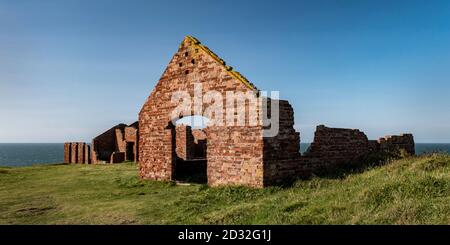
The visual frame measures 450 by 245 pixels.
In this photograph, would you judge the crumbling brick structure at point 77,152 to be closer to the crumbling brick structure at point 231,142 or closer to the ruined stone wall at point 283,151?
the crumbling brick structure at point 231,142

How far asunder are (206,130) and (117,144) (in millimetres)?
21603

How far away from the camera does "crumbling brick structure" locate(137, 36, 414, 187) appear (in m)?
9.96

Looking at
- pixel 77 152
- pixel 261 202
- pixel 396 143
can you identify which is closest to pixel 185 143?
pixel 77 152

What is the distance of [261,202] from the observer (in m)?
7.94

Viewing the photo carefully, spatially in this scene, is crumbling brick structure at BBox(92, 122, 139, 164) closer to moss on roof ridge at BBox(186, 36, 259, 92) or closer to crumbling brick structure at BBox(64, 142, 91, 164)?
crumbling brick structure at BBox(64, 142, 91, 164)

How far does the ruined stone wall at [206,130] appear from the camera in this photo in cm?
1009

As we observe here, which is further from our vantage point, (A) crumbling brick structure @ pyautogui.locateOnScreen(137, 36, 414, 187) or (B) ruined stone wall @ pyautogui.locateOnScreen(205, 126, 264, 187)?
(A) crumbling brick structure @ pyautogui.locateOnScreen(137, 36, 414, 187)

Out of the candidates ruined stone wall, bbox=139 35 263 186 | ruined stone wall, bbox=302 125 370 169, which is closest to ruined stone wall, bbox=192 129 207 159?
ruined stone wall, bbox=139 35 263 186

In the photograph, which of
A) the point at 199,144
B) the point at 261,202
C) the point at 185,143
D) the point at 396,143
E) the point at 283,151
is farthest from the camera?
the point at 199,144

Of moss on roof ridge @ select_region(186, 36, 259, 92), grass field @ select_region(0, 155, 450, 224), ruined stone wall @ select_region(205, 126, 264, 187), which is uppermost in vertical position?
moss on roof ridge @ select_region(186, 36, 259, 92)

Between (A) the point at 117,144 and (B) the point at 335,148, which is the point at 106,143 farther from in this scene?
(B) the point at 335,148

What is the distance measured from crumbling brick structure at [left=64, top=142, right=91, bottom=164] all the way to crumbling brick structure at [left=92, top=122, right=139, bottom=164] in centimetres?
68
